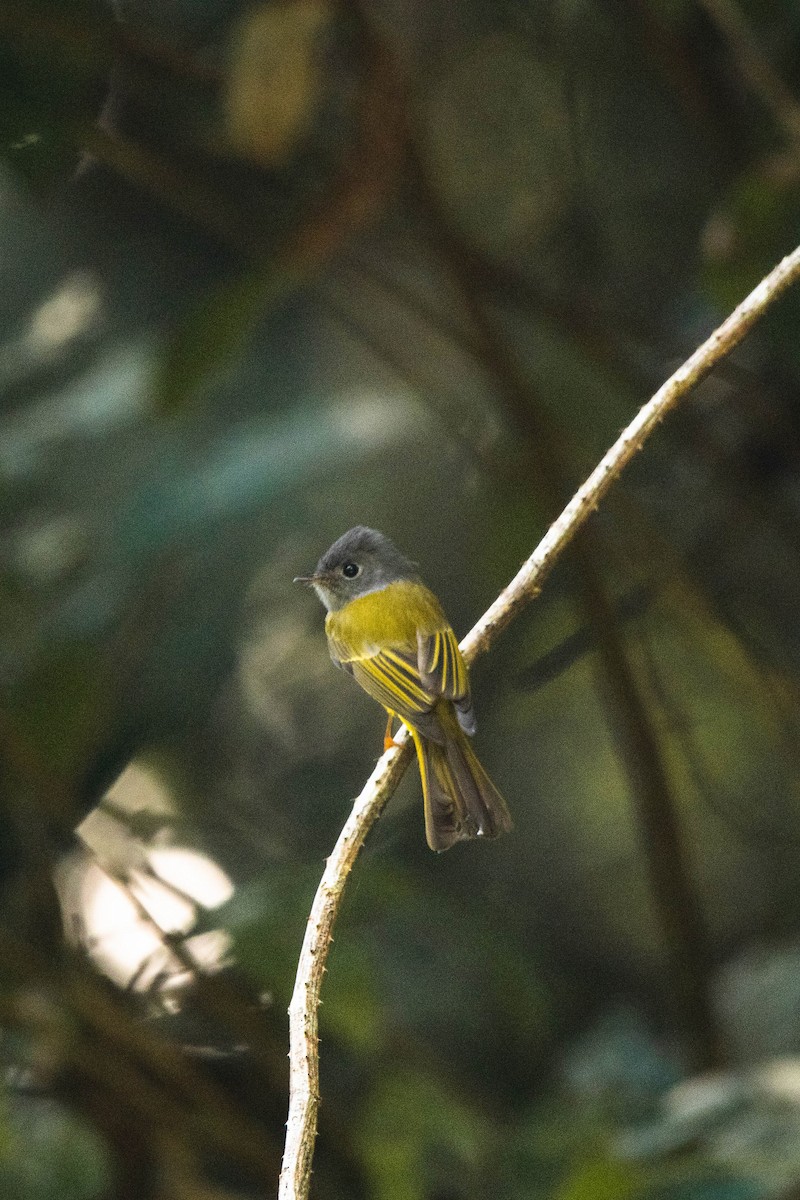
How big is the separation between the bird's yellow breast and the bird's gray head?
0.02 meters

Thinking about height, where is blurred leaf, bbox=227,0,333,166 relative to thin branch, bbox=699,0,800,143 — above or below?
above

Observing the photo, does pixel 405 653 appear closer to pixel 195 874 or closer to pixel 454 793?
pixel 454 793

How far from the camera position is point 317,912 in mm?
1666

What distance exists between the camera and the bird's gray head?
2.78 meters

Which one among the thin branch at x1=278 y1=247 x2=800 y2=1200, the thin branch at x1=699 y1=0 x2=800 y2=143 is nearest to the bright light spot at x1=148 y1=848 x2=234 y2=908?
the thin branch at x1=278 y1=247 x2=800 y2=1200

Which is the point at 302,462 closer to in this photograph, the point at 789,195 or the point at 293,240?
the point at 293,240

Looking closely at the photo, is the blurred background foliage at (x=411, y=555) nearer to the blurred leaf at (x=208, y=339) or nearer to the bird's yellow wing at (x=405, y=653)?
the blurred leaf at (x=208, y=339)

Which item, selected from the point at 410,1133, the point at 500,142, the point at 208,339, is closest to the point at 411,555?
the point at 208,339

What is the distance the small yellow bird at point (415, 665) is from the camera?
236cm

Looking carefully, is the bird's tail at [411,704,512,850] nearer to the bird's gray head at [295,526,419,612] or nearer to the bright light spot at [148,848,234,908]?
the bird's gray head at [295,526,419,612]

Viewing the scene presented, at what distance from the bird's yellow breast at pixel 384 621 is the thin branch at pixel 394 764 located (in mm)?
532

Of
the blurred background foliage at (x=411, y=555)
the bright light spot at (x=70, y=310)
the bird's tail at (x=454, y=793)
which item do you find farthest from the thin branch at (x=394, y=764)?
the bright light spot at (x=70, y=310)

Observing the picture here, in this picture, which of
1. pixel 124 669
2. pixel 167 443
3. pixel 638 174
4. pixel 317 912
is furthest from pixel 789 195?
pixel 317 912

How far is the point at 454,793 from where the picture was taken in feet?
7.88
